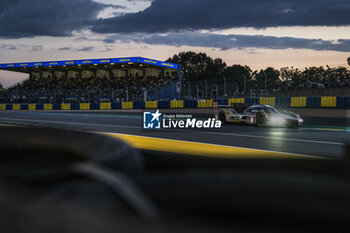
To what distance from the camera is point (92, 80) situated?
61.0 m

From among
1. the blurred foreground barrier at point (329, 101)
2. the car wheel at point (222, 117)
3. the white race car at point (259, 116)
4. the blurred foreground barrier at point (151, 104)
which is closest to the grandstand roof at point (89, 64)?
the blurred foreground barrier at point (151, 104)

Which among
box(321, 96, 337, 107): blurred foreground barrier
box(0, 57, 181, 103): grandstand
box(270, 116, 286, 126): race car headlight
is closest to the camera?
box(270, 116, 286, 126): race car headlight

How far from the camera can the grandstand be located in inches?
1559

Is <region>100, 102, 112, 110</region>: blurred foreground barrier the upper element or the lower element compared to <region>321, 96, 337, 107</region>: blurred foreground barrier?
lower

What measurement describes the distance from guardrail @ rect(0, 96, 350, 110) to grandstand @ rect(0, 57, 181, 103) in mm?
2573

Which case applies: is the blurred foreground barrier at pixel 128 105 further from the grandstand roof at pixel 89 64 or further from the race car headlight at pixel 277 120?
the grandstand roof at pixel 89 64

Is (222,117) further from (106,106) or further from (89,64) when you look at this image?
(89,64)

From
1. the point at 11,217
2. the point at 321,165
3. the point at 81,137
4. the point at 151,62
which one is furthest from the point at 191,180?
the point at 151,62

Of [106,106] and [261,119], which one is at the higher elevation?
[106,106]

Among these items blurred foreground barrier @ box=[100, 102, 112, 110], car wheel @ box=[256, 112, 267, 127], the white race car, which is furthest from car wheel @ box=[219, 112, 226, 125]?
blurred foreground barrier @ box=[100, 102, 112, 110]

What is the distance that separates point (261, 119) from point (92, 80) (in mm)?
51576

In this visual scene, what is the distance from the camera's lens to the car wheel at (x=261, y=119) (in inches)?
497

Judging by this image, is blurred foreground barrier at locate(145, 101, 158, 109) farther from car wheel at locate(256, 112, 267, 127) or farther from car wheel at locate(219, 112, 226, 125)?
car wheel at locate(256, 112, 267, 127)

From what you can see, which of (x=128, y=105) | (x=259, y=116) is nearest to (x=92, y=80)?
(x=128, y=105)
